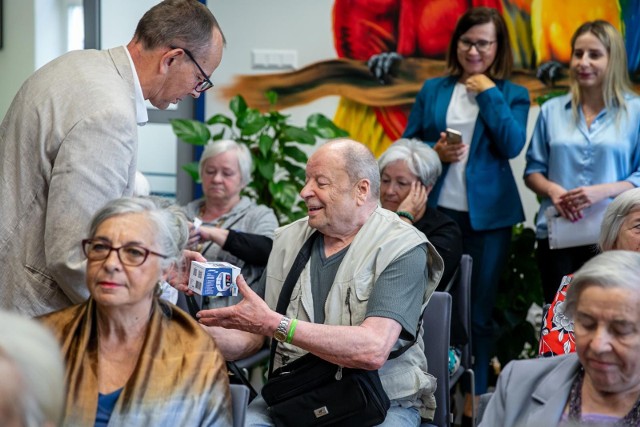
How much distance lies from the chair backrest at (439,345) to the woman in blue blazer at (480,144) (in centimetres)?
122

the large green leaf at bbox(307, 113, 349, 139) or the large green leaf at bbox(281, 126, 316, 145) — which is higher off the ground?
the large green leaf at bbox(307, 113, 349, 139)

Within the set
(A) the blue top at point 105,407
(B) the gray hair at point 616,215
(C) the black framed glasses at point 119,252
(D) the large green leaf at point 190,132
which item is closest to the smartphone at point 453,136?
(B) the gray hair at point 616,215

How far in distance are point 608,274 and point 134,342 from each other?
1147 mm

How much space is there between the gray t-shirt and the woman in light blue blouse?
1.48 m

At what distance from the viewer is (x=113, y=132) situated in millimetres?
2363

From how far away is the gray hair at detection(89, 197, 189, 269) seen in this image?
7.70 ft

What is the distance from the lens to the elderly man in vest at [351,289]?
2.56 meters

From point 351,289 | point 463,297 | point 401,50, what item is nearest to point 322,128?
point 401,50

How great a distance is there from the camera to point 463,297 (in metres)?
3.70

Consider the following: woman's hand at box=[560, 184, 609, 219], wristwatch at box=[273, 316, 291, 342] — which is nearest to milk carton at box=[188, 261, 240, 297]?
wristwatch at box=[273, 316, 291, 342]

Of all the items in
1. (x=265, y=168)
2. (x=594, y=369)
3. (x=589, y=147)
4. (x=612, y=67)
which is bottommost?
(x=265, y=168)

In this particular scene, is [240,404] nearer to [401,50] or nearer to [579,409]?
[579,409]

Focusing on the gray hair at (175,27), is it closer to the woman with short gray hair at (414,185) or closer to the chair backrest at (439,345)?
the chair backrest at (439,345)

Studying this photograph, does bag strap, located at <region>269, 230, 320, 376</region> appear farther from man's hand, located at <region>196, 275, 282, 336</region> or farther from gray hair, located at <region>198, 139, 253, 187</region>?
gray hair, located at <region>198, 139, 253, 187</region>
